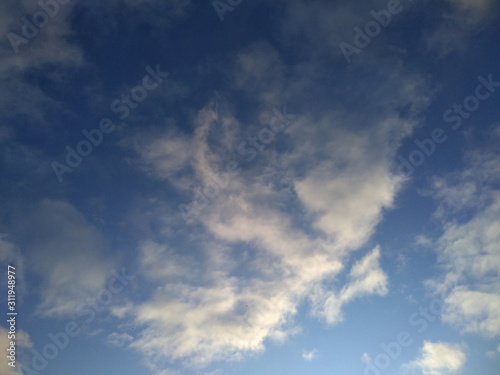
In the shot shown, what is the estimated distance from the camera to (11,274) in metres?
41.1

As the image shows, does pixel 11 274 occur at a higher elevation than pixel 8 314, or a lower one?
higher

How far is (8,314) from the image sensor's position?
40.4m

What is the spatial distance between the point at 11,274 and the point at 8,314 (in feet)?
16.5
